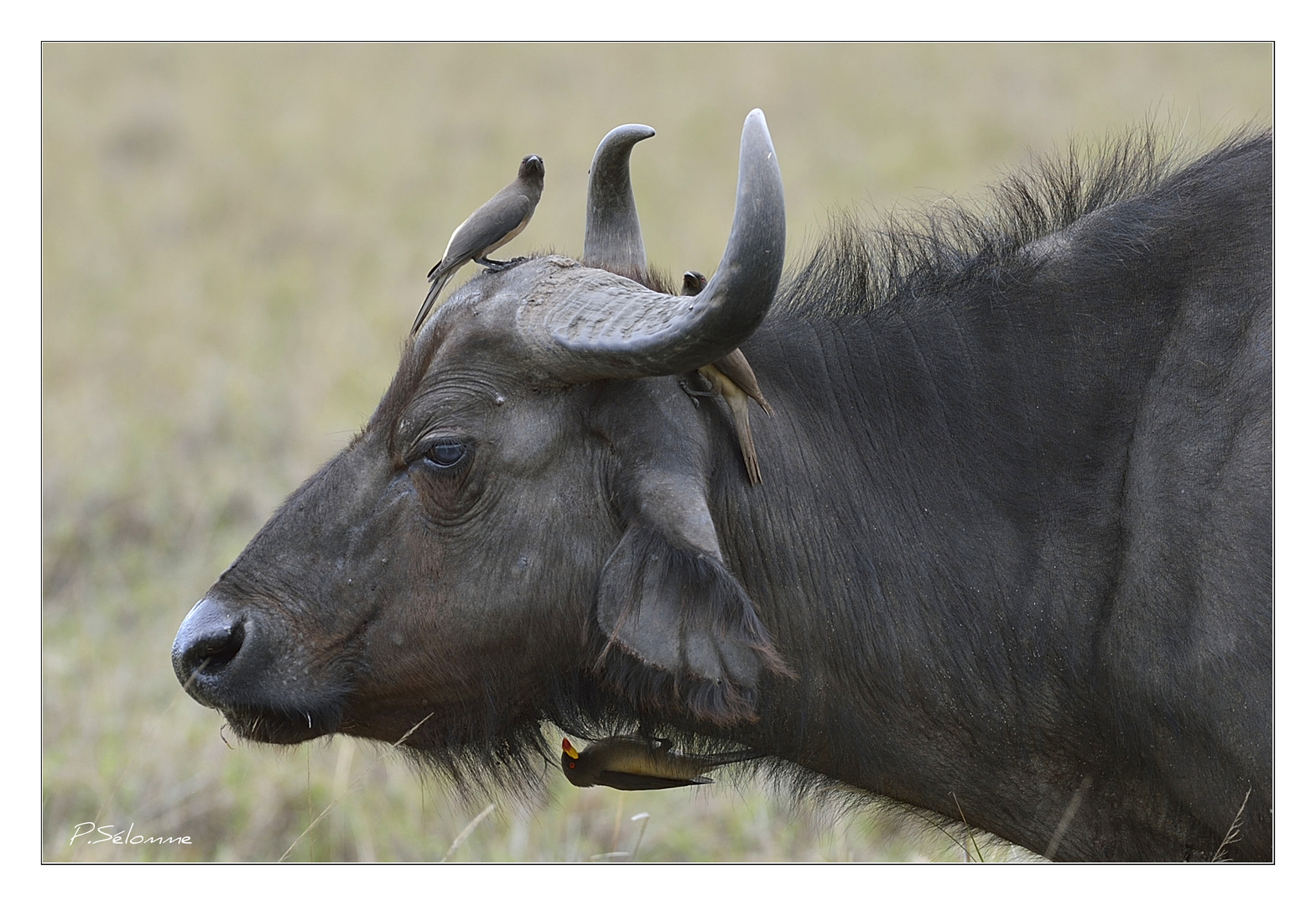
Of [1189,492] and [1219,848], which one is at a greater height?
[1189,492]

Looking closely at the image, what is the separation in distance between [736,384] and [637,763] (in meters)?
1.25

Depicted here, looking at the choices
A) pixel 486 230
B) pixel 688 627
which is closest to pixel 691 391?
pixel 688 627

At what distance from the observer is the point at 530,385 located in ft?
11.7

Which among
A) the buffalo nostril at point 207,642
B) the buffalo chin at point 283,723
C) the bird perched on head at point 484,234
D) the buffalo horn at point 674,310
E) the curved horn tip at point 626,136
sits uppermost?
the curved horn tip at point 626,136

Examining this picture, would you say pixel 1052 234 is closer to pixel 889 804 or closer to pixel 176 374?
pixel 889 804

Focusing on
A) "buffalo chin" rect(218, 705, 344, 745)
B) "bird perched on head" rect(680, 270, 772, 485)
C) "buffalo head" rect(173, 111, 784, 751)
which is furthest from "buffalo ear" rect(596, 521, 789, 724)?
"buffalo chin" rect(218, 705, 344, 745)

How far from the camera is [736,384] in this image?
3559mm

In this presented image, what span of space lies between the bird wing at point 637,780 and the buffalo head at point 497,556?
0.32 meters

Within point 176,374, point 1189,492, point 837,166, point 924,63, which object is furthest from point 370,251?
point 1189,492

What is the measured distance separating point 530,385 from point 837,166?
13091 mm

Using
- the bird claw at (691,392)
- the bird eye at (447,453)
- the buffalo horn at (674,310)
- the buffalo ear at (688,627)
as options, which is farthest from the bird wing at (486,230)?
the buffalo ear at (688,627)

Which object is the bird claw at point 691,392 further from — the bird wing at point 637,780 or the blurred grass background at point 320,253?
the bird wing at point 637,780

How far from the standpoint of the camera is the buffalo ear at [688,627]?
10.9 ft

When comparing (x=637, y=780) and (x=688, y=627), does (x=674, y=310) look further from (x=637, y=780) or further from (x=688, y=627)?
(x=637, y=780)
